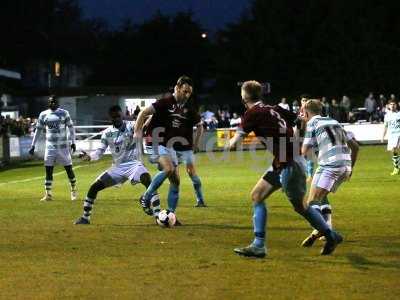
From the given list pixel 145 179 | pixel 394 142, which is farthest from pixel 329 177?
pixel 394 142

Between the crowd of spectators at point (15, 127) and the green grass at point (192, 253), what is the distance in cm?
1582

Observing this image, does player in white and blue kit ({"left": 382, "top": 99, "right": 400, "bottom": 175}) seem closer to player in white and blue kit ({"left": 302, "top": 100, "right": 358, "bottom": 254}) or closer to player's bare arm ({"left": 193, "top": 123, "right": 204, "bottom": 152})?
player's bare arm ({"left": 193, "top": 123, "right": 204, "bottom": 152})

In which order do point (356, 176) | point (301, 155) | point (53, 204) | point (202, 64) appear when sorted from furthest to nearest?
point (202, 64)
point (356, 176)
point (53, 204)
point (301, 155)

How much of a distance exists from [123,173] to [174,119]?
1.26 meters

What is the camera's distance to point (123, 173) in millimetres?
14234

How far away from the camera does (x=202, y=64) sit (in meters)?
82.9

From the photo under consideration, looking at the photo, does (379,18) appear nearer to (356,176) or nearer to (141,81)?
(141,81)

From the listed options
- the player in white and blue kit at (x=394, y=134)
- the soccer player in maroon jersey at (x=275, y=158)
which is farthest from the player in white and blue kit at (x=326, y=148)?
the player in white and blue kit at (x=394, y=134)

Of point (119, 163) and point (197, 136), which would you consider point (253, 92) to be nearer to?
point (119, 163)

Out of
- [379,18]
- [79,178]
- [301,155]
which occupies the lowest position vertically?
[79,178]

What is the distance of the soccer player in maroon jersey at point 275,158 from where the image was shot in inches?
414

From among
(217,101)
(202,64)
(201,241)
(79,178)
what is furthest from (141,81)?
(201,241)

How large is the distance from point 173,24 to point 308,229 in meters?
74.2

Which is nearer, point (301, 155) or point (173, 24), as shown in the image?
point (301, 155)
